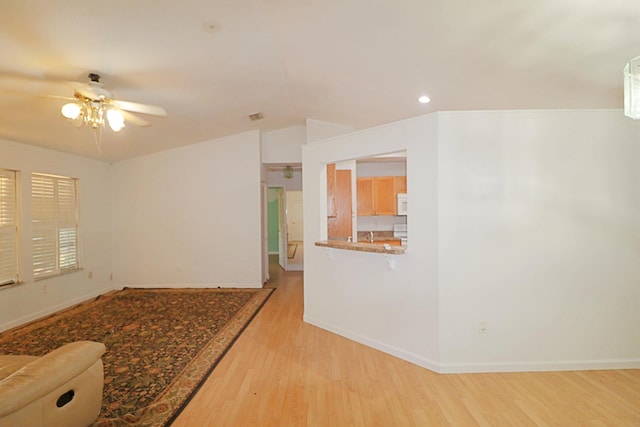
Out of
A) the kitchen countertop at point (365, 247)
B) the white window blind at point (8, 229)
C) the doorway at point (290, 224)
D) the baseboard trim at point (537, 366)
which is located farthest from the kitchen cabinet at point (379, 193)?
the white window blind at point (8, 229)

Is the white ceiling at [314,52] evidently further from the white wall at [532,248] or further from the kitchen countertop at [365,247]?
the kitchen countertop at [365,247]

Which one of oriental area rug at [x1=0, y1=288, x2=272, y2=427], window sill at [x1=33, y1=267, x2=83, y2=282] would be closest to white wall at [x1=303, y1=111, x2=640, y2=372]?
oriental area rug at [x1=0, y1=288, x2=272, y2=427]

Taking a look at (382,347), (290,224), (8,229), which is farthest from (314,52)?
(290,224)

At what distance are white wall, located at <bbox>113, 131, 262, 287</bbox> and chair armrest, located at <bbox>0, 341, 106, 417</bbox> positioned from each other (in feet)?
13.3

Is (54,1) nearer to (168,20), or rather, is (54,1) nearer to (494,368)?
(168,20)

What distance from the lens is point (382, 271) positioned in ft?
10.7

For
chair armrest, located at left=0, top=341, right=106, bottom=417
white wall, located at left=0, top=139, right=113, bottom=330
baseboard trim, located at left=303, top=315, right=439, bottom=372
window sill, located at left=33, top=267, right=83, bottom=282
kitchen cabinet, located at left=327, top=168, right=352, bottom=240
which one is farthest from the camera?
kitchen cabinet, located at left=327, top=168, right=352, bottom=240

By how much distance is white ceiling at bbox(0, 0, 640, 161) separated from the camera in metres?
2.23

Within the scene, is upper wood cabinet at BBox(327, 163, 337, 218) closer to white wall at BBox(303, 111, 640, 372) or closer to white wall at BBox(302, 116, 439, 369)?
white wall at BBox(302, 116, 439, 369)

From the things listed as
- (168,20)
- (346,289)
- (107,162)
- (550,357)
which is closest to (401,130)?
(346,289)

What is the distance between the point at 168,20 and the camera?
2.31 meters

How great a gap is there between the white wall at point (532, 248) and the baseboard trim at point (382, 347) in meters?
0.16

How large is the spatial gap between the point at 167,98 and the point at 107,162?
3.22 m

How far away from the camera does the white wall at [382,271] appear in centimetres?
288
